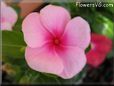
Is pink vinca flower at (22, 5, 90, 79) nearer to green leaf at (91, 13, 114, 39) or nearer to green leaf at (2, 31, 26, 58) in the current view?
green leaf at (2, 31, 26, 58)

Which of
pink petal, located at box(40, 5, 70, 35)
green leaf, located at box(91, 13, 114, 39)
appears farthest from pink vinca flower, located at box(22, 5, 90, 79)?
green leaf, located at box(91, 13, 114, 39)

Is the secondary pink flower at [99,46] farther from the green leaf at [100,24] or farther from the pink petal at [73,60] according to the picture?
the pink petal at [73,60]

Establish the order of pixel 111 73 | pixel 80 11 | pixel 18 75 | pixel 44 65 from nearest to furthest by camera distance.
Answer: pixel 44 65 < pixel 18 75 < pixel 80 11 < pixel 111 73

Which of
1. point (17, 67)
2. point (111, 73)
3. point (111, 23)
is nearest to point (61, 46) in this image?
point (17, 67)

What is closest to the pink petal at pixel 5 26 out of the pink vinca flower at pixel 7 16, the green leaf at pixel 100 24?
the pink vinca flower at pixel 7 16

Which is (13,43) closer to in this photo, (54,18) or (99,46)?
(54,18)

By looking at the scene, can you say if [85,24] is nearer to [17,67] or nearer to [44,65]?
[44,65]
